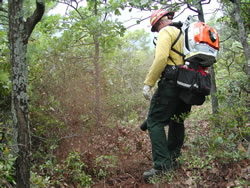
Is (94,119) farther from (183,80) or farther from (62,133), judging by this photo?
(183,80)

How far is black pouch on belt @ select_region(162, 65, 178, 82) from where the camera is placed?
3.28 metres

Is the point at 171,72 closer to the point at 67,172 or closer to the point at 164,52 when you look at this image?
the point at 164,52

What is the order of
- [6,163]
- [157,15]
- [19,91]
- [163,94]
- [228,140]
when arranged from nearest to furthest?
[6,163] → [19,91] → [228,140] → [163,94] → [157,15]

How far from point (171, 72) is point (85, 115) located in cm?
260

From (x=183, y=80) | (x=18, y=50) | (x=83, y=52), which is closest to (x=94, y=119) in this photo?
(x=83, y=52)

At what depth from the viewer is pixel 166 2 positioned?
13.1 feet

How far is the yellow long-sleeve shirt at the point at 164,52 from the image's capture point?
3.25 metres

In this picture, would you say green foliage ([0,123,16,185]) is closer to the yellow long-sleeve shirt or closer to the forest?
the forest

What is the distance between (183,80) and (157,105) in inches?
19.9

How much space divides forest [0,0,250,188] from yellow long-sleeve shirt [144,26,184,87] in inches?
29.4

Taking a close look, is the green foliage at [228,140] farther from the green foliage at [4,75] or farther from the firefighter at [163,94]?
the green foliage at [4,75]

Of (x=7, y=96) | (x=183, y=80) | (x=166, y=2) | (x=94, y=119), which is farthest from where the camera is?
(x=94, y=119)

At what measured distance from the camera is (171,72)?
10.8ft

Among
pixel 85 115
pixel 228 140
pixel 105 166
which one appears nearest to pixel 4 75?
pixel 105 166
